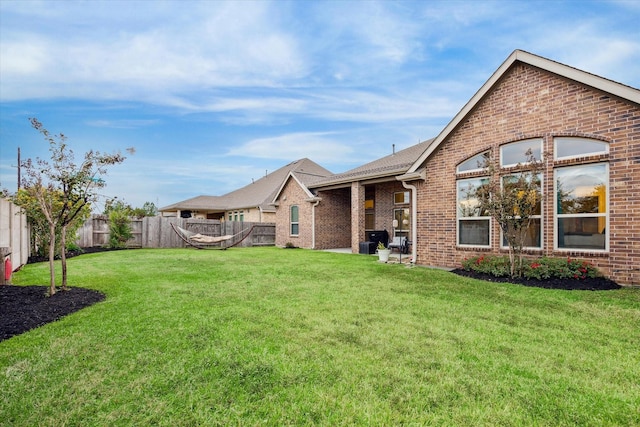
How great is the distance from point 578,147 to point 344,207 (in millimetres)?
10834

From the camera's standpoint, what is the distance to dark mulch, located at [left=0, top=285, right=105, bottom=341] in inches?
145

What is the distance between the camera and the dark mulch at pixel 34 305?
3.67 m

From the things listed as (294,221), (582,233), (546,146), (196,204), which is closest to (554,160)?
(546,146)

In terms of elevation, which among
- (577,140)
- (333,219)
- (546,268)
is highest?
(577,140)

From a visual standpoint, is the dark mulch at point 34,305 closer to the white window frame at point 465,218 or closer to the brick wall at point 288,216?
the white window frame at point 465,218

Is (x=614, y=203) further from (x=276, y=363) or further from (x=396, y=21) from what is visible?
(x=396, y=21)

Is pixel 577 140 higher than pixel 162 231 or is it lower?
higher

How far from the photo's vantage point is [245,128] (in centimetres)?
2214

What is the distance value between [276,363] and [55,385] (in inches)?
65.5

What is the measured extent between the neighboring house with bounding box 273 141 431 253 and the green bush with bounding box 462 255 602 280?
17.7 feet

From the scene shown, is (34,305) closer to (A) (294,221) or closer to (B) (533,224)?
(B) (533,224)

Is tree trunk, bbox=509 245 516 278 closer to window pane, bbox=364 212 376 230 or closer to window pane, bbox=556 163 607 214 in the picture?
window pane, bbox=556 163 607 214

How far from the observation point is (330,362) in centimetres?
271

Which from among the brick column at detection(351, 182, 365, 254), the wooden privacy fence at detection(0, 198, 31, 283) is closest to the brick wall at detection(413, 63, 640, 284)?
the brick column at detection(351, 182, 365, 254)
